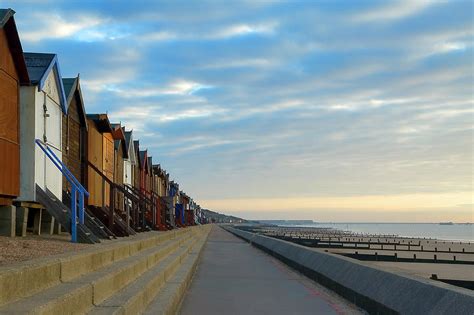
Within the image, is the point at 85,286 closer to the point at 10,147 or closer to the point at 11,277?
the point at 11,277

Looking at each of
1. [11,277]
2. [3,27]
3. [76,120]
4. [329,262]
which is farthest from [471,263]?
[11,277]

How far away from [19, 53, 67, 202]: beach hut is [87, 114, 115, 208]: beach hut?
5405mm

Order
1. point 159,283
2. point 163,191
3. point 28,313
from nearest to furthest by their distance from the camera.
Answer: point 28,313
point 159,283
point 163,191

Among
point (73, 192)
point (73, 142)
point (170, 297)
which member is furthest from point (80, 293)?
point (73, 142)

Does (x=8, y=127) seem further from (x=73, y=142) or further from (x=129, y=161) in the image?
(x=129, y=161)

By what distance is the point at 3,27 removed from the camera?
1180 cm

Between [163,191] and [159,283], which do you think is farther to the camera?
[163,191]

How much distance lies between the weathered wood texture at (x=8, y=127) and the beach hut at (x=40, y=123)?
38cm

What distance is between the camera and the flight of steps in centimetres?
497

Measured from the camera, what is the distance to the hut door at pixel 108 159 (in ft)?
80.3

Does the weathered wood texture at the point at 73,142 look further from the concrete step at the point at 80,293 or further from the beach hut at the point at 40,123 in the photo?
the concrete step at the point at 80,293

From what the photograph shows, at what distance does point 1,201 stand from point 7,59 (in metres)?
3.17

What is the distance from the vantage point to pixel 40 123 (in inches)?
539

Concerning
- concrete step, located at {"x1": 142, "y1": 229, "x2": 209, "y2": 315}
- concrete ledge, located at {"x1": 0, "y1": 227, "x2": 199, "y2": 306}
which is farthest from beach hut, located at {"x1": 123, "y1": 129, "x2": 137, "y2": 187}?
concrete ledge, located at {"x1": 0, "y1": 227, "x2": 199, "y2": 306}
